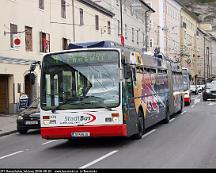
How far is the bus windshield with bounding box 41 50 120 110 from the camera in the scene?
13.3 meters

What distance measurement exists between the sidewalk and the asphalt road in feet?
9.08

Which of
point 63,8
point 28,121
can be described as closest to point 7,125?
point 28,121

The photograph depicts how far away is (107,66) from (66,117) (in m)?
1.78

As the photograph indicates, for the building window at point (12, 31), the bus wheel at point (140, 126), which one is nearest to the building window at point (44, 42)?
the building window at point (12, 31)

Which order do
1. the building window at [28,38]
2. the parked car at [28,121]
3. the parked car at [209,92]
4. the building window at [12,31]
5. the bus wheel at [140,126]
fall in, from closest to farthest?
the bus wheel at [140,126]
the parked car at [28,121]
the building window at [12,31]
the building window at [28,38]
the parked car at [209,92]

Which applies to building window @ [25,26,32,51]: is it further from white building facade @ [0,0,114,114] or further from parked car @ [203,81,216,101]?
parked car @ [203,81,216,101]

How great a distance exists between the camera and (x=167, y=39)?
8019cm

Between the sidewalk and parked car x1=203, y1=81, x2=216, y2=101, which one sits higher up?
parked car x1=203, y1=81, x2=216, y2=101

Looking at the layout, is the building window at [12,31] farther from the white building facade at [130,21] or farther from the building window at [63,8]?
the white building facade at [130,21]

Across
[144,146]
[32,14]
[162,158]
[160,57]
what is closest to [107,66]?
[144,146]

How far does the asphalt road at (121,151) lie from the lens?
412 inches

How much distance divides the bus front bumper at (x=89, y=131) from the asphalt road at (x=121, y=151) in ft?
1.25

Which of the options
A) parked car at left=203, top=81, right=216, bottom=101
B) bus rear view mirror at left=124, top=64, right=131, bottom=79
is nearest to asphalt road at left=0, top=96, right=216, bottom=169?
bus rear view mirror at left=124, top=64, right=131, bottom=79

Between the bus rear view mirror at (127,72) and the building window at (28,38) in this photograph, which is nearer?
the bus rear view mirror at (127,72)
